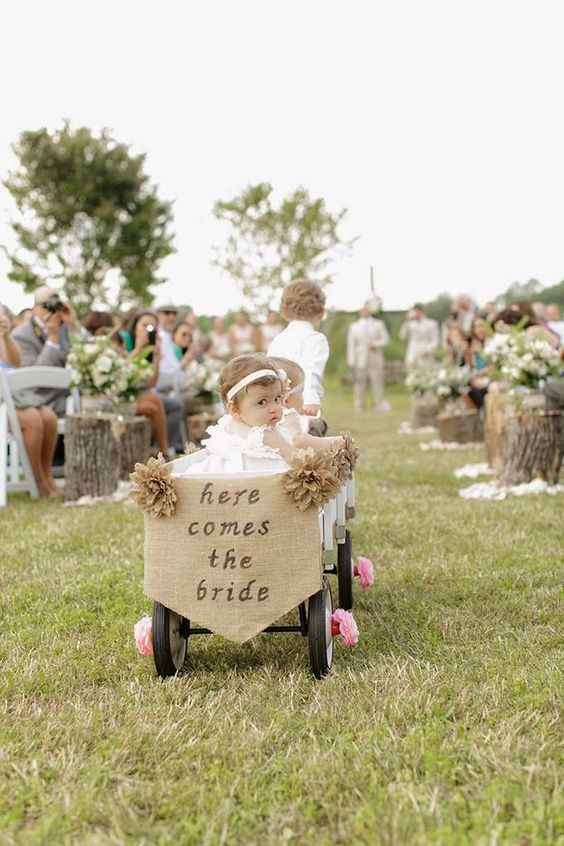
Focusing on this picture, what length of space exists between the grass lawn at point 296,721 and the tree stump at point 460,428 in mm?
8481

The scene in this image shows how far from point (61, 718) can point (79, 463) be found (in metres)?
5.58

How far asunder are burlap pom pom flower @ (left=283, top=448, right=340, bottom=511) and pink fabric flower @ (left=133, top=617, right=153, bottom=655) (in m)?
0.78

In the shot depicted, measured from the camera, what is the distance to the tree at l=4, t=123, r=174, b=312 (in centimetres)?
3319

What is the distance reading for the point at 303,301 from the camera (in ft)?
19.9

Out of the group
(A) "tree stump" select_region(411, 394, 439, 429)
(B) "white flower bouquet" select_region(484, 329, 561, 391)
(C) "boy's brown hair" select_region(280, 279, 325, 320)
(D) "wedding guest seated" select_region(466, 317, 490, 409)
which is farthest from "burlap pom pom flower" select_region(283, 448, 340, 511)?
(A) "tree stump" select_region(411, 394, 439, 429)

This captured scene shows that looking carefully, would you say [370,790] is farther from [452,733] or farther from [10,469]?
[10,469]

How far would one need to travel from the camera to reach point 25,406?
9.20 m

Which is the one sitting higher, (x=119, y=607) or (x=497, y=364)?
(x=497, y=364)

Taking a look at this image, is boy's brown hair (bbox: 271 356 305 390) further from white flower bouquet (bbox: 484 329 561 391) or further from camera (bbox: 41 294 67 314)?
camera (bbox: 41 294 67 314)

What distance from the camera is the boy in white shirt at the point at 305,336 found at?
6.00 metres

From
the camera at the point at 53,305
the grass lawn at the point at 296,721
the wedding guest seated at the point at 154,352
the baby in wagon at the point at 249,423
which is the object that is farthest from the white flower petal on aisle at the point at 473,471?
the baby in wagon at the point at 249,423

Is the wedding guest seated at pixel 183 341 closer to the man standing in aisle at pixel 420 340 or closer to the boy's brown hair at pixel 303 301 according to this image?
the boy's brown hair at pixel 303 301

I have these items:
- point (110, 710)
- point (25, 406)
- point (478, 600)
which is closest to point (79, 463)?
point (25, 406)

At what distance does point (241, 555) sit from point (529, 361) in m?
5.66
